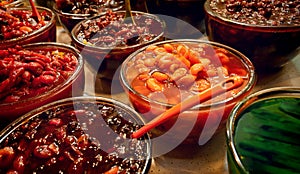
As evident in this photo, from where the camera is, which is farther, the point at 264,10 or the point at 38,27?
the point at 38,27

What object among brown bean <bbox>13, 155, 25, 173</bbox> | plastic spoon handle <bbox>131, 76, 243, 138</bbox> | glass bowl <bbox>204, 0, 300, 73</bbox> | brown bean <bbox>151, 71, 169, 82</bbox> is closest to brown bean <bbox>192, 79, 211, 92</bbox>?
brown bean <bbox>151, 71, 169, 82</bbox>

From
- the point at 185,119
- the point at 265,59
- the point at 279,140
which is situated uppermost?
the point at 279,140

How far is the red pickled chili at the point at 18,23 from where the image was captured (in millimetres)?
2245

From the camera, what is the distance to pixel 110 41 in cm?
209

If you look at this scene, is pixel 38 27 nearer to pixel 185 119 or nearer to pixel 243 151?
pixel 185 119

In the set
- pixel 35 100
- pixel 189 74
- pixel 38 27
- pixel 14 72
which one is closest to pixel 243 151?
pixel 189 74

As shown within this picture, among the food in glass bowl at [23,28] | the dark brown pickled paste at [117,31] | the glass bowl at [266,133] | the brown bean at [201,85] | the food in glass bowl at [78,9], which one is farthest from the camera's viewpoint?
the food in glass bowl at [78,9]

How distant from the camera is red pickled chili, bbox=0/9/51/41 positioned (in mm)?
2245

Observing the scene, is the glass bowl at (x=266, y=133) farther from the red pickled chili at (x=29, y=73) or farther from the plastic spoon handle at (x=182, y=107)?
the red pickled chili at (x=29, y=73)

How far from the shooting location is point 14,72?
65.9 inches

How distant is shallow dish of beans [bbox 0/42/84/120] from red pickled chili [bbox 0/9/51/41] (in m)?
0.38

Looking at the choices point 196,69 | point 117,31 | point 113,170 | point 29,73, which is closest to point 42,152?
point 113,170

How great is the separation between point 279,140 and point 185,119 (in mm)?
451

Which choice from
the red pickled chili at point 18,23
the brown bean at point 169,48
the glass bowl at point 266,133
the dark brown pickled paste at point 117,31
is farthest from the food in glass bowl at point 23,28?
the glass bowl at point 266,133
